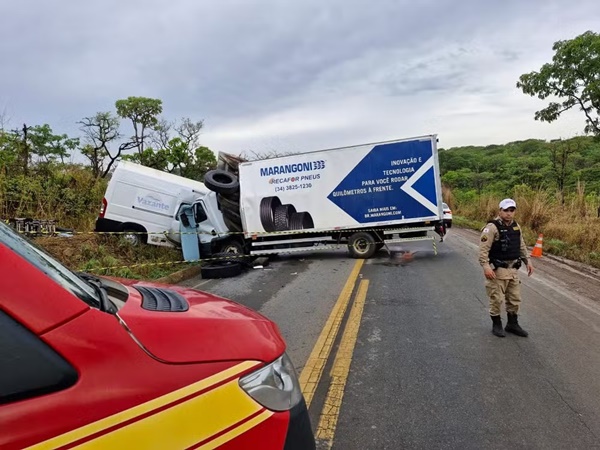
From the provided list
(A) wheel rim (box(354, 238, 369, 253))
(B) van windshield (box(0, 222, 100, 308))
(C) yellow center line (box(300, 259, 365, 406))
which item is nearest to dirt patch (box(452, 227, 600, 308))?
(C) yellow center line (box(300, 259, 365, 406))

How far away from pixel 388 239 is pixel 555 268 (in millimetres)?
3964

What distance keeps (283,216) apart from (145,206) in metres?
3.84

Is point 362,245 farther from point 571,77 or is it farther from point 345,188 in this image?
point 571,77

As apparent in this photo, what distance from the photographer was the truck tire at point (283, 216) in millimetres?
12477

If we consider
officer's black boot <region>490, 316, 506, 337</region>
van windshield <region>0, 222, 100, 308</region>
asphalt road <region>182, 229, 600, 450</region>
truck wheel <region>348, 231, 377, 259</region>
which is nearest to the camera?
van windshield <region>0, 222, 100, 308</region>

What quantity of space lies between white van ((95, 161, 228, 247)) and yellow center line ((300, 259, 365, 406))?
6369mm

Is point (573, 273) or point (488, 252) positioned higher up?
point (488, 252)

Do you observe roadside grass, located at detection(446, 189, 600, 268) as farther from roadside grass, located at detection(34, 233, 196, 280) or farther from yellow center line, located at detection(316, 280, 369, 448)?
roadside grass, located at detection(34, 233, 196, 280)

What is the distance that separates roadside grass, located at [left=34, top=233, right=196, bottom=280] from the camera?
31.4ft

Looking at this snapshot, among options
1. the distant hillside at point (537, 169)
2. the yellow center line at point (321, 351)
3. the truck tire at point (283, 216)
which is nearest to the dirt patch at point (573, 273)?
the yellow center line at point (321, 351)

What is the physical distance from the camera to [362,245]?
1221cm

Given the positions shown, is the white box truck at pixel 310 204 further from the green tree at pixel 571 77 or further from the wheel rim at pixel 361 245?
the green tree at pixel 571 77

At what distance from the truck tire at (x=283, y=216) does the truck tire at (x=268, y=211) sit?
0.29ft

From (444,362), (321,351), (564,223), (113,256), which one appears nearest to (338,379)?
(321,351)
